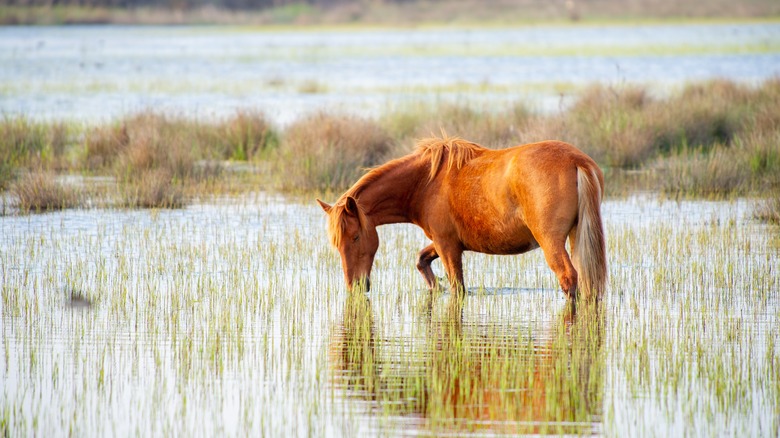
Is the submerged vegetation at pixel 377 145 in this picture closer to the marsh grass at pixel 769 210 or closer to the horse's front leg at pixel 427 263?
the marsh grass at pixel 769 210

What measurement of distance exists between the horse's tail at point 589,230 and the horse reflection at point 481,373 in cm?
26

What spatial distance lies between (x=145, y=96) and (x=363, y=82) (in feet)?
24.9

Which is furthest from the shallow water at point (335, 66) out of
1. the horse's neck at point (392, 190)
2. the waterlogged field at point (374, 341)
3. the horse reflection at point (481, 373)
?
the horse reflection at point (481, 373)

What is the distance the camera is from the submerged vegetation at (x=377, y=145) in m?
13.7

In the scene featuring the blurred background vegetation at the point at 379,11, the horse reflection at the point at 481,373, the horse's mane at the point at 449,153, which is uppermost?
the blurred background vegetation at the point at 379,11

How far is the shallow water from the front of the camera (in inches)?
1038

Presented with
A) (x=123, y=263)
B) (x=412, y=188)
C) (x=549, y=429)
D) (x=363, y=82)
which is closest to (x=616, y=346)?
(x=549, y=429)

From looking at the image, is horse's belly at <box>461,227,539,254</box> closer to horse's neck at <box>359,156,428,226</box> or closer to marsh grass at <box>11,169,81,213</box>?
horse's neck at <box>359,156,428,226</box>

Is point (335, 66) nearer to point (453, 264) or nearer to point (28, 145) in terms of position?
point (28, 145)

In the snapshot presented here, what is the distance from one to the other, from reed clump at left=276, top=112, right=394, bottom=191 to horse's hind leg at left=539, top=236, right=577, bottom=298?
6.82 meters

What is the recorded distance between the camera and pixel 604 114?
16078 millimetres

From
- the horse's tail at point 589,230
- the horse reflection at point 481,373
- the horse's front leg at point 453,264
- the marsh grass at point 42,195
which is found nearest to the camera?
the horse reflection at point 481,373

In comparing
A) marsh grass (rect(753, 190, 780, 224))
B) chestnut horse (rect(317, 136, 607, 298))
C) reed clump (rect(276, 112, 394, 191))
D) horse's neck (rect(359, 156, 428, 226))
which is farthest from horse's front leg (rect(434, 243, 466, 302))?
reed clump (rect(276, 112, 394, 191))

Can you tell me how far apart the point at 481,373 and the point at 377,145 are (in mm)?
10316
